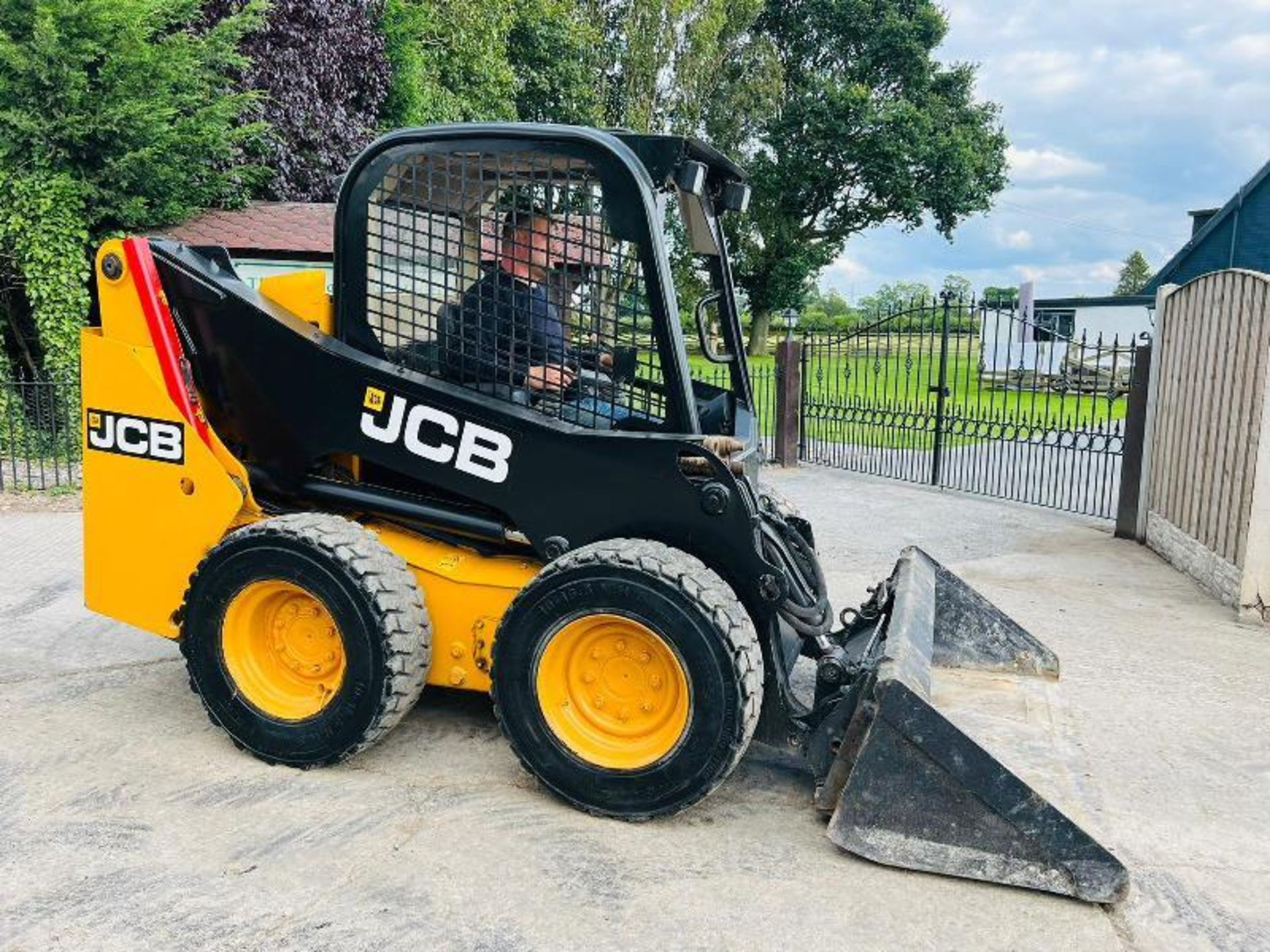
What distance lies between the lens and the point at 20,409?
9.98 m

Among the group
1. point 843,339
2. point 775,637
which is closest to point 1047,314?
point 843,339

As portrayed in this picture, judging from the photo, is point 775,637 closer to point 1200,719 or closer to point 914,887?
point 914,887

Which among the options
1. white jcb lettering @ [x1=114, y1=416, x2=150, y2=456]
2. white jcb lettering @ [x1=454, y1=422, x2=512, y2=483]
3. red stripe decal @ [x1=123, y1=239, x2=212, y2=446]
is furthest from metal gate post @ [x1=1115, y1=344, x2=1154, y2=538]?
white jcb lettering @ [x1=114, y1=416, x2=150, y2=456]

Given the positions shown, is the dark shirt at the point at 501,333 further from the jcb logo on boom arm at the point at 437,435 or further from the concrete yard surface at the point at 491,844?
the concrete yard surface at the point at 491,844

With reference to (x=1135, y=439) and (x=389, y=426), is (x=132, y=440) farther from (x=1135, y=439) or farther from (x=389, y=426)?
(x=1135, y=439)

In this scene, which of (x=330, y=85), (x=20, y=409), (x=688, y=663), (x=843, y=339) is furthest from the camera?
(x=330, y=85)

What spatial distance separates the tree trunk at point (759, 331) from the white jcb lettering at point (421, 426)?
30017 mm

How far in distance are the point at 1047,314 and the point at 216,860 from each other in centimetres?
3112

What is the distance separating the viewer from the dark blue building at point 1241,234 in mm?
24781

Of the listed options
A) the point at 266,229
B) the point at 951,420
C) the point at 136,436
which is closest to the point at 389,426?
the point at 136,436

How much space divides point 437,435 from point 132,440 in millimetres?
1213

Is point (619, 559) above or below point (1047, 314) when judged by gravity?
below

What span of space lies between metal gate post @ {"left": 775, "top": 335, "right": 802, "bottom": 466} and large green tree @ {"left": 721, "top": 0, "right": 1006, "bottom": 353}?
20.7 m

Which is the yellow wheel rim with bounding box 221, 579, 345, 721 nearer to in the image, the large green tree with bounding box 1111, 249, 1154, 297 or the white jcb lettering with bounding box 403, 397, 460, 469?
the white jcb lettering with bounding box 403, 397, 460, 469
